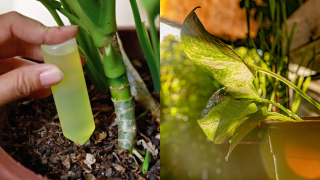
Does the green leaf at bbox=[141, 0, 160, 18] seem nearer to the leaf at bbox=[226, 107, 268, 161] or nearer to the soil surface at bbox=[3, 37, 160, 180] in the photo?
the soil surface at bbox=[3, 37, 160, 180]

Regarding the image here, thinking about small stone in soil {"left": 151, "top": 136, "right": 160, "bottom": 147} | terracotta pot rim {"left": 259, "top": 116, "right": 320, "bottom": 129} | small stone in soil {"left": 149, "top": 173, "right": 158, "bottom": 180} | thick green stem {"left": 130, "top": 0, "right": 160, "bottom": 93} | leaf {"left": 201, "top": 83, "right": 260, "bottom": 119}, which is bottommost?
small stone in soil {"left": 149, "top": 173, "right": 158, "bottom": 180}

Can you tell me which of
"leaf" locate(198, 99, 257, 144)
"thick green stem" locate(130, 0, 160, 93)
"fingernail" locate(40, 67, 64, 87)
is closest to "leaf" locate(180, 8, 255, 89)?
"leaf" locate(198, 99, 257, 144)

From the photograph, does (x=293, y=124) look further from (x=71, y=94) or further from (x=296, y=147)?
(x=71, y=94)

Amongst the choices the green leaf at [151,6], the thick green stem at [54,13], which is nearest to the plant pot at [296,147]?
the green leaf at [151,6]

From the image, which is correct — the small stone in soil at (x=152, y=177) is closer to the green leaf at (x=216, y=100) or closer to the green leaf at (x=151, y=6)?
the green leaf at (x=216, y=100)

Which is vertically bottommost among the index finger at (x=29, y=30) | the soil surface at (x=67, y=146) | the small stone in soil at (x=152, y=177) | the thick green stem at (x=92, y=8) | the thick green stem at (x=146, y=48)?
the small stone in soil at (x=152, y=177)

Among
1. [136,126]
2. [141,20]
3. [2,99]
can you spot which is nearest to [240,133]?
[136,126]
